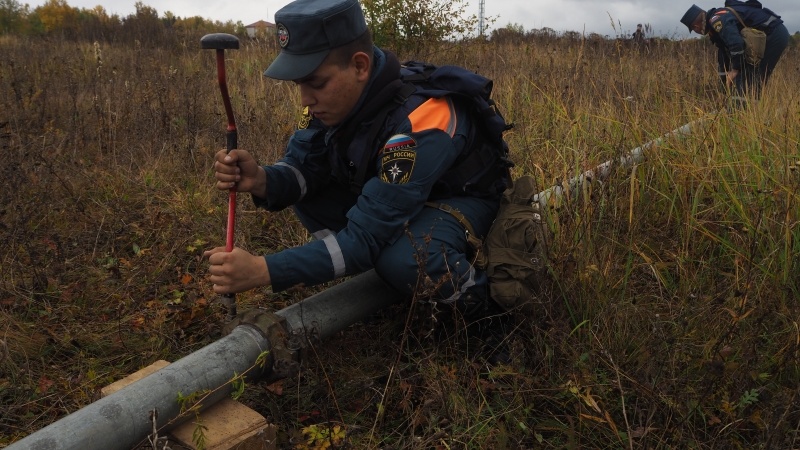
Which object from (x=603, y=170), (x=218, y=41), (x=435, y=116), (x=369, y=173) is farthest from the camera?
(x=603, y=170)

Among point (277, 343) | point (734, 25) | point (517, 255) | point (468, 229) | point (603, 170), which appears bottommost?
point (277, 343)

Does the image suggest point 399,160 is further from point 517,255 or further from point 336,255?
point 517,255

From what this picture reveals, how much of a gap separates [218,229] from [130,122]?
2.47 m

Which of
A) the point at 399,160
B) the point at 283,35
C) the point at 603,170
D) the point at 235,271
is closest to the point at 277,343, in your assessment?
the point at 235,271

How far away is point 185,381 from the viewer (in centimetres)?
197

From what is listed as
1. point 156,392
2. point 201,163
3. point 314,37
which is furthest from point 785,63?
point 156,392

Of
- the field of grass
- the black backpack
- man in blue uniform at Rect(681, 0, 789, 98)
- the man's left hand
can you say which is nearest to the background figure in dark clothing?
man in blue uniform at Rect(681, 0, 789, 98)

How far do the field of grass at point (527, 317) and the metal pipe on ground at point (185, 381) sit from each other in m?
0.18

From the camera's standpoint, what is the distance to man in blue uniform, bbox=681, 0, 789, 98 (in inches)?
283

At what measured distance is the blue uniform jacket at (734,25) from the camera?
718 centimetres

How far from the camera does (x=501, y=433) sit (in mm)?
2074

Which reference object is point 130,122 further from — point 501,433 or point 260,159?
point 501,433

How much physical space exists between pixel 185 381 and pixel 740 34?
760 cm

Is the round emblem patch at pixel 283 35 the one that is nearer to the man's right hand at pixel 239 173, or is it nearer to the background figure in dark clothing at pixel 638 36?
the man's right hand at pixel 239 173
